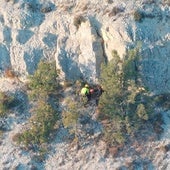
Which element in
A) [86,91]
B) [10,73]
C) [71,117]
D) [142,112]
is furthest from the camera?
[10,73]

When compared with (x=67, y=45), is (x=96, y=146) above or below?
below

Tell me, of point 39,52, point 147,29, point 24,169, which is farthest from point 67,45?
point 24,169

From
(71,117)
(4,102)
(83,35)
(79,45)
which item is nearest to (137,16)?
(83,35)

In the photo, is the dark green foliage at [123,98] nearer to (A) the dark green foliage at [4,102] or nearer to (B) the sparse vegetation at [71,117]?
(B) the sparse vegetation at [71,117]

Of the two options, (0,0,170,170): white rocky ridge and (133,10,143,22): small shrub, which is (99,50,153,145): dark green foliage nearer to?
(0,0,170,170): white rocky ridge

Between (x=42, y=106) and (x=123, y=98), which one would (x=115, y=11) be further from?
(x=42, y=106)

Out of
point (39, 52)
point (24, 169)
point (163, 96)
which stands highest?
point (39, 52)

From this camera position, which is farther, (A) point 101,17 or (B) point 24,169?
(A) point 101,17

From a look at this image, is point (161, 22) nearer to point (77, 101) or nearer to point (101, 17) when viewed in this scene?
point (101, 17)
